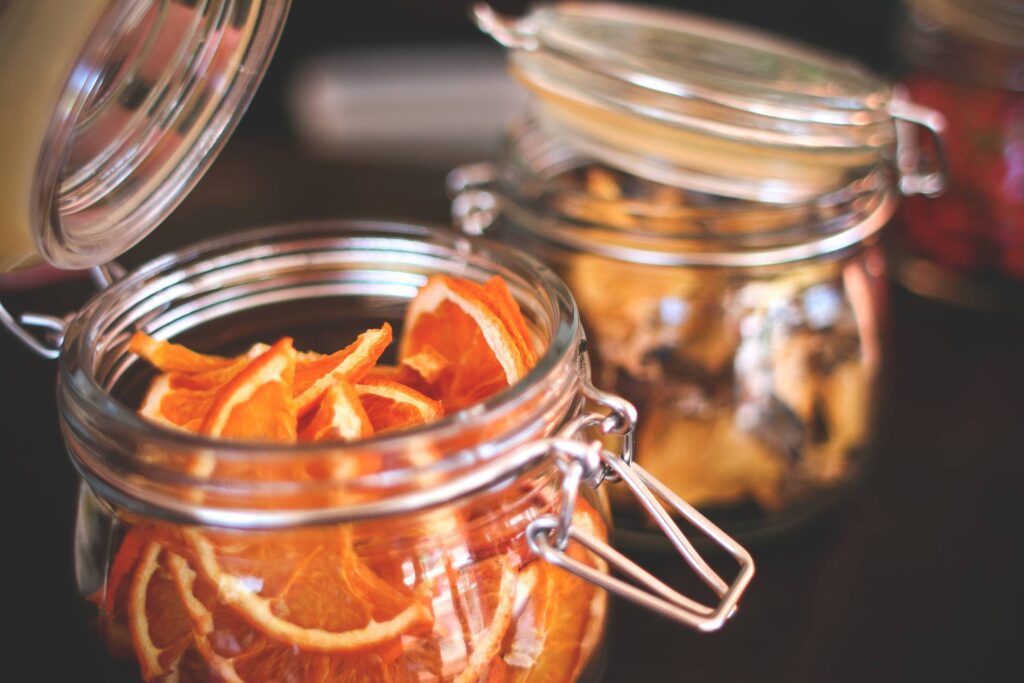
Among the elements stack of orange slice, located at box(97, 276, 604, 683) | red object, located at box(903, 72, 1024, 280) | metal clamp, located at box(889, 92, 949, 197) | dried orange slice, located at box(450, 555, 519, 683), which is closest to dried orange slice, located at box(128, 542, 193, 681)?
stack of orange slice, located at box(97, 276, 604, 683)

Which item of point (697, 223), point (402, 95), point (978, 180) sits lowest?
point (402, 95)

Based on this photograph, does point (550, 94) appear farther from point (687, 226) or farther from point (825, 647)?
point (825, 647)

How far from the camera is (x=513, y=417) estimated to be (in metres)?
0.34

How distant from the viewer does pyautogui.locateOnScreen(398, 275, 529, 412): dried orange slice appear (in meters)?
0.41

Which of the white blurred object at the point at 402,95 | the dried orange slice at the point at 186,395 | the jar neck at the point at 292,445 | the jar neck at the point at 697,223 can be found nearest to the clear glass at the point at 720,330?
the jar neck at the point at 697,223

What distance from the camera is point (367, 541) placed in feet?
1.12

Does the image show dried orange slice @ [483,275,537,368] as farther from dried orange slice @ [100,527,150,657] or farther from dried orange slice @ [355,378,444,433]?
dried orange slice @ [100,527,150,657]

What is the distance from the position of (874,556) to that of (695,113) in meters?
0.29

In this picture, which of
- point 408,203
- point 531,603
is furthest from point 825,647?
point 408,203

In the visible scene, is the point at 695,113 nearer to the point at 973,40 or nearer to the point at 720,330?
the point at 720,330

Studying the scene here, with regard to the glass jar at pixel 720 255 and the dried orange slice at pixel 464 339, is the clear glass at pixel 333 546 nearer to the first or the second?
the dried orange slice at pixel 464 339

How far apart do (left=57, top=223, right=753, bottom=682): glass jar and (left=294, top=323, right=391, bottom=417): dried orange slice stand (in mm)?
72

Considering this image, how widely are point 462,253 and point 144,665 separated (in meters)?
0.23

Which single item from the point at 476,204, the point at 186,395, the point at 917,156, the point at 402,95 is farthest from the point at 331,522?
the point at 402,95
